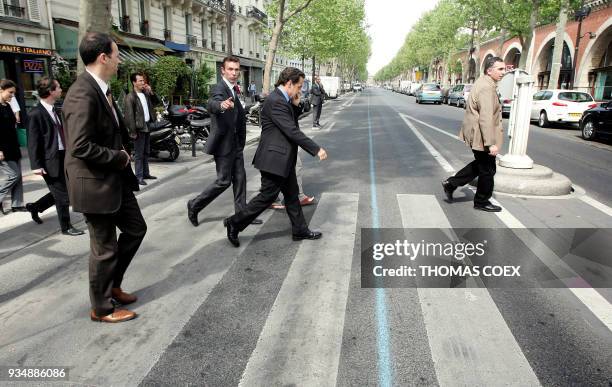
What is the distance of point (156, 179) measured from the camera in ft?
26.4

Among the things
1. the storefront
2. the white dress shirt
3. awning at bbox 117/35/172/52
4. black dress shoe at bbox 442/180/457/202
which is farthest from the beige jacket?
awning at bbox 117/35/172/52

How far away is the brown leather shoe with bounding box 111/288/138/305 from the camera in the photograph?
336 cm

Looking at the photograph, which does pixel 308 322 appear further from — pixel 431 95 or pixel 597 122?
pixel 431 95

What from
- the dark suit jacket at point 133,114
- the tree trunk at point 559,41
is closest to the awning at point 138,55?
the dark suit jacket at point 133,114

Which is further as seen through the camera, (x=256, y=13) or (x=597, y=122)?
(x=256, y=13)

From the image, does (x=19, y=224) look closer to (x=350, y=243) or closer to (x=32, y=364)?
(x=32, y=364)

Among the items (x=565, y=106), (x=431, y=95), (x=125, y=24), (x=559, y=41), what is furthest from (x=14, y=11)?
(x=431, y=95)

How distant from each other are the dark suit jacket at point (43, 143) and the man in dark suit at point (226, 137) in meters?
1.57

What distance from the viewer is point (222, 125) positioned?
16.7 ft

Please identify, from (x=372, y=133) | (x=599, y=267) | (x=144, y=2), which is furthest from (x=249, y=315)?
(x=144, y=2)

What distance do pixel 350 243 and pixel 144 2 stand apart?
75.6 feet

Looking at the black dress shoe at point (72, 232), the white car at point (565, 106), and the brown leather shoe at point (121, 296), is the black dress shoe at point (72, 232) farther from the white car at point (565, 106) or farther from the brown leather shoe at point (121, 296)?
the white car at point (565, 106)

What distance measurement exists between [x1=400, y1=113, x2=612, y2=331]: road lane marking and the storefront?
14107mm

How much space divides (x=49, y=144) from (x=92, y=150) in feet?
8.69
